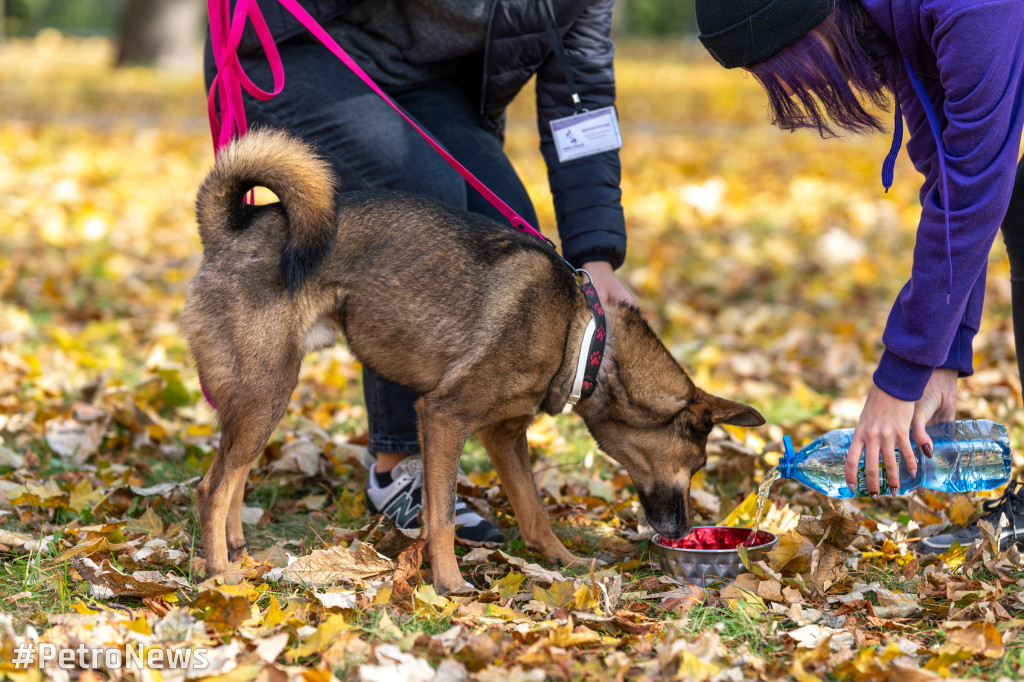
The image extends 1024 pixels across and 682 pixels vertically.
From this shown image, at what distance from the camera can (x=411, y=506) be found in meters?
3.65

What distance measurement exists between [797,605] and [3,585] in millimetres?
2437

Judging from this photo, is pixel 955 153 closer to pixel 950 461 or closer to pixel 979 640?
pixel 979 640

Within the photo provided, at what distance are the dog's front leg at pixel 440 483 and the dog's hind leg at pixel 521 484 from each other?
1.31 feet

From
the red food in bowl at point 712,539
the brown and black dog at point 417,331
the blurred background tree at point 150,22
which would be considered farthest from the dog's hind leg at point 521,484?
the blurred background tree at point 150,22

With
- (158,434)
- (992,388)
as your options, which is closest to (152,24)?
(158,434)

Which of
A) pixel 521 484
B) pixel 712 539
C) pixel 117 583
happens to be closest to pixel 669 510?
pixel 712 539

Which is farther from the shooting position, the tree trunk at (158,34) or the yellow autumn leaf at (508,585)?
the tree trunk at (158,34)

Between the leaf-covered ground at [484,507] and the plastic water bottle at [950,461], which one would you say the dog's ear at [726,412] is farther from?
the plastic water bottle at [950,461]

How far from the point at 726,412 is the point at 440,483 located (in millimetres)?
1045

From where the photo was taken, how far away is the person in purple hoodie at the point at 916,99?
2.52m

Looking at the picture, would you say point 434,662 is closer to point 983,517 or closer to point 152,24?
point 983,517

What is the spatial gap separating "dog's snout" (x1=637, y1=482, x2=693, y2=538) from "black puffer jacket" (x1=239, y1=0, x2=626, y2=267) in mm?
938

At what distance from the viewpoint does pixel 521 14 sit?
3.60 meters

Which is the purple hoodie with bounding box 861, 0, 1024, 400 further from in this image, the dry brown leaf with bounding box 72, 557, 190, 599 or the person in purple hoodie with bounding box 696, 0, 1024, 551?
the dry brown leaf with bounding box 72, 557, 190, 599
